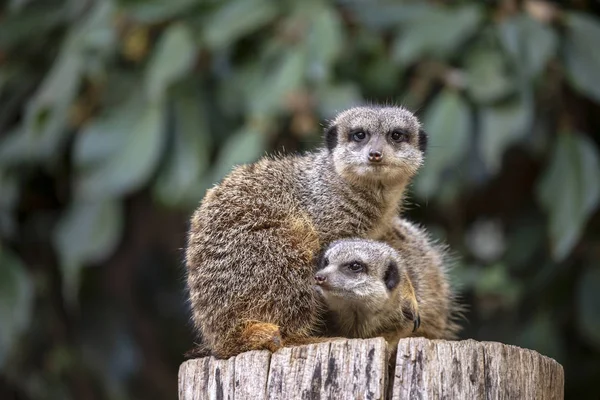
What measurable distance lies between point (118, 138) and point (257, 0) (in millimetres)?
1245

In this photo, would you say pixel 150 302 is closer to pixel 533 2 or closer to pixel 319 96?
pixel 319 96

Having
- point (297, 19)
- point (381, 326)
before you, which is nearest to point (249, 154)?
point (297, 19)

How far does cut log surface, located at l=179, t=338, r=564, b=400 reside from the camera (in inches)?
143

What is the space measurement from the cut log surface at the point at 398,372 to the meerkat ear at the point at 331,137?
1.62m

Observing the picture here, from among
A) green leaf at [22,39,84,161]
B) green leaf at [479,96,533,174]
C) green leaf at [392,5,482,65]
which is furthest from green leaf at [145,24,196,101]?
green leaf at [479,96,533,174]

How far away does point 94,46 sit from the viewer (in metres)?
6.94

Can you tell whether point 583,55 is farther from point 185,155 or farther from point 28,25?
point 28,25

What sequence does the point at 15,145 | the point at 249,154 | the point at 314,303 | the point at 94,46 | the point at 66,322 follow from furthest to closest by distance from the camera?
the point at 66,322
the point at 15,145
the point at 94,46
the point at 249,154
the point at 314,303

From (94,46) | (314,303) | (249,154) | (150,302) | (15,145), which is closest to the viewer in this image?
(314,303)

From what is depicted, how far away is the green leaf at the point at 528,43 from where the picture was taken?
21.4ft

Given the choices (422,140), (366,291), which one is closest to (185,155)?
(422,140)

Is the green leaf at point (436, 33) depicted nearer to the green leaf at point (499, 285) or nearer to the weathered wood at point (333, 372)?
the green leaf at point (499, 285)

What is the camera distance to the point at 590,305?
23.2 feet

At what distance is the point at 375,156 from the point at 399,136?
307mm
